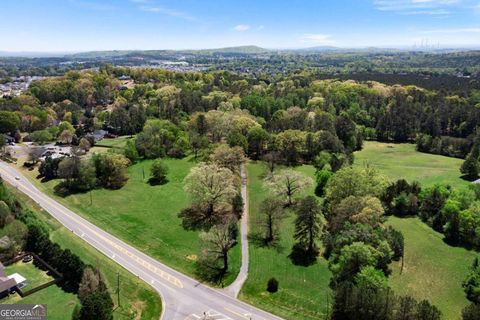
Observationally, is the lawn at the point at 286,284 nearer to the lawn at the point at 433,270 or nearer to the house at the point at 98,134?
the lawn at the point at 433,270

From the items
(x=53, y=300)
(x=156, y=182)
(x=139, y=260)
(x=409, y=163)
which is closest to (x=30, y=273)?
(x=53, y=300)

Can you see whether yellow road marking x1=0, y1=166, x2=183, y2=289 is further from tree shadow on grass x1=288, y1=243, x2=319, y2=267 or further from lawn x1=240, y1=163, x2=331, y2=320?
tree shadow on grass x1=288, y1=243, x2=319, y2=267

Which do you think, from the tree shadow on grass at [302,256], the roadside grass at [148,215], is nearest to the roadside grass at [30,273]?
the roadside grass at [148,215]

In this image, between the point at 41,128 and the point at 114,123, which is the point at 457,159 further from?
the point at 41,128

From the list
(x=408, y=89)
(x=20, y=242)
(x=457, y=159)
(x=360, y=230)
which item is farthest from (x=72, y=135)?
(x=408, y=89)

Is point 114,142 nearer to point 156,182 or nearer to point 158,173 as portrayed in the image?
point 156,182

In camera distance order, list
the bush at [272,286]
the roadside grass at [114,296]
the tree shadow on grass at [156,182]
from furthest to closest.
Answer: the tree shadow on grass at [156,182], the bush at [272,286], the roadside grass at [114,296]

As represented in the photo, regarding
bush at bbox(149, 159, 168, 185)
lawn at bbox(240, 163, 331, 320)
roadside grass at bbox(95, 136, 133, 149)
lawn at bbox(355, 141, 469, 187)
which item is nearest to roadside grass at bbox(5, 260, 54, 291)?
lawn at bbox(240, 163, 331, 320)
